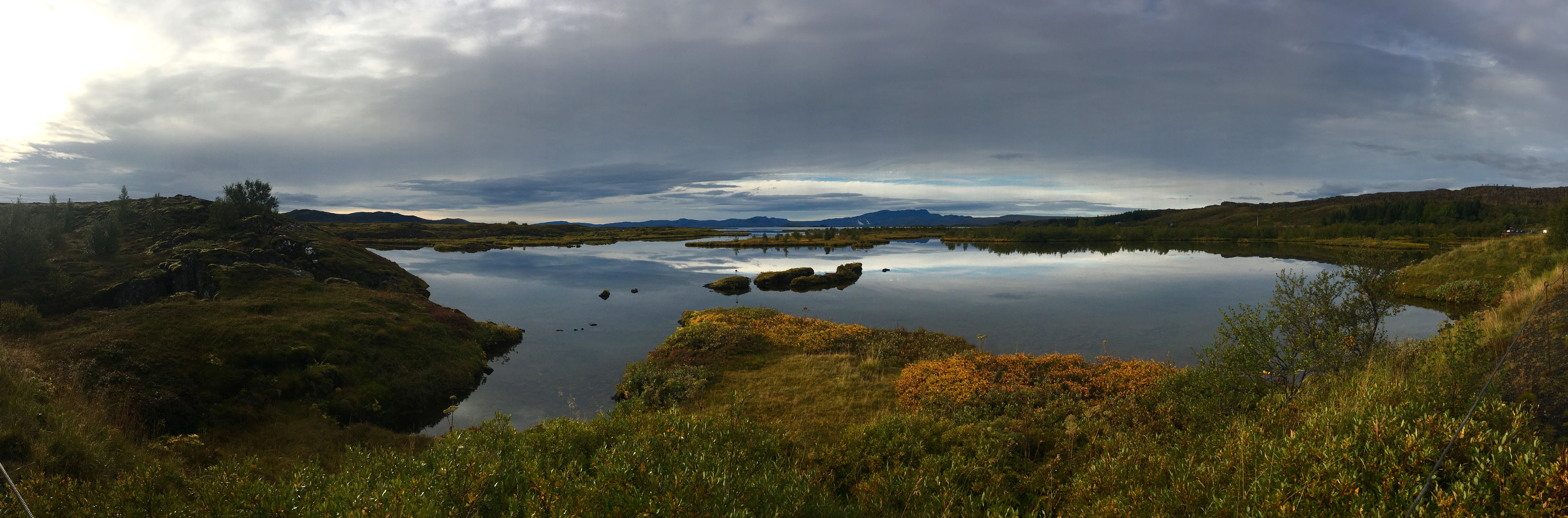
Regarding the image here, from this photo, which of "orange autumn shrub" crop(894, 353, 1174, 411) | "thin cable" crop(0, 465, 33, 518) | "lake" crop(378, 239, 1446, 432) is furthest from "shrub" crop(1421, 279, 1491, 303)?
"thin cable" crop(0, 465, 33, 518)

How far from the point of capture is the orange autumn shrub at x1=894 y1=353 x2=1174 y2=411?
1764cm

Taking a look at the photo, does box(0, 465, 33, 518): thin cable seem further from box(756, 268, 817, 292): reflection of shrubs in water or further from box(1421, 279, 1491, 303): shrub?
box(1421, 279, 1491, 303): shrub

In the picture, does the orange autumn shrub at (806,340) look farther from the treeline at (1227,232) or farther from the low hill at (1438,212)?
the low hill at (1438,212)

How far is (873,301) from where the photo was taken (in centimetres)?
4934

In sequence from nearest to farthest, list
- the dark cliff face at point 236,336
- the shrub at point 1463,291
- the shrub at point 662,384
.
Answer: the dark cliff face at point 236,336 < the shrub at point 662,384 < the shrub at point 1463,291

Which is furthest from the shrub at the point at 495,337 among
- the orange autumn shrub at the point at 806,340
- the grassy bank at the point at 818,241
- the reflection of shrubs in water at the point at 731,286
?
the grassy bank at the point at 818,241

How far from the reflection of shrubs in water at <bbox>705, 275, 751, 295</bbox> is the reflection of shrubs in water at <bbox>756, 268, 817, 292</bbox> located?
5.43ft

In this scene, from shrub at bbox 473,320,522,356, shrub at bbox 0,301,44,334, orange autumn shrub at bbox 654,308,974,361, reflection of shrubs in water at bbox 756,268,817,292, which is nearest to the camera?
shrub at bbox 0,301,44,334

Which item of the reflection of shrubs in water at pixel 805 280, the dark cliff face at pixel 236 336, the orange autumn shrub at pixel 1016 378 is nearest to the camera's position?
the orange autumn shrub at pixel 1016 378

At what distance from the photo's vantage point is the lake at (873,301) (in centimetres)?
2834

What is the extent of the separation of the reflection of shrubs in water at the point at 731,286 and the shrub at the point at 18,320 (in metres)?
37.6

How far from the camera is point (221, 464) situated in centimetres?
730

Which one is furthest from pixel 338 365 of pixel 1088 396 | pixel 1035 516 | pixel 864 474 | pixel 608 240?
pixel 608 240

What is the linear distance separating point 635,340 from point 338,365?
14.8m
